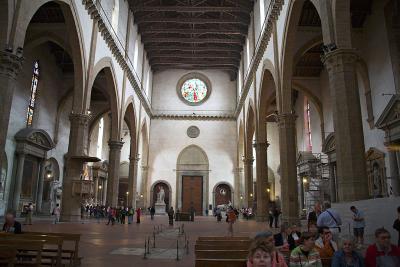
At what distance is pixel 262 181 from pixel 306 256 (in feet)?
61.0

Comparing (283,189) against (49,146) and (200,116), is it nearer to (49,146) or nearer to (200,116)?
(49,146)

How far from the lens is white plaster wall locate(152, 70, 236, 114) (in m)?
38.4

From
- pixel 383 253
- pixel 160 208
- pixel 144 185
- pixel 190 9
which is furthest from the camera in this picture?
pixel 144 185

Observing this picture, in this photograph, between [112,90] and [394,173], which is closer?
[394,173]

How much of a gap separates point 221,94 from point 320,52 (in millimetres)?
16627

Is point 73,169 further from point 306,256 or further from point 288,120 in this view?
point 306,256

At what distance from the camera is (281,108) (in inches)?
685

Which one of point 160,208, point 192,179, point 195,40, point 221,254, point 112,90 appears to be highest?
point 195,40

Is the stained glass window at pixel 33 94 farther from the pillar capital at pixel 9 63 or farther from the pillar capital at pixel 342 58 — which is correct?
the pillar capital at pixel 342 58

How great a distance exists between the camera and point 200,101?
3862 cm

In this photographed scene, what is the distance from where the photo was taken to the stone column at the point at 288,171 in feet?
52.9

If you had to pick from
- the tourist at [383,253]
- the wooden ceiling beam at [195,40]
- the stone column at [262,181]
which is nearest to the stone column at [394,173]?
the stone column at [262,181]

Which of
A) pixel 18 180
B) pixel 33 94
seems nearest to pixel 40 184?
pixel 18 180

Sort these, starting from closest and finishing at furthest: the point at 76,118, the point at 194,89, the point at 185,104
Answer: the point at 76,118, the point at 185,104, the point at 194,89
